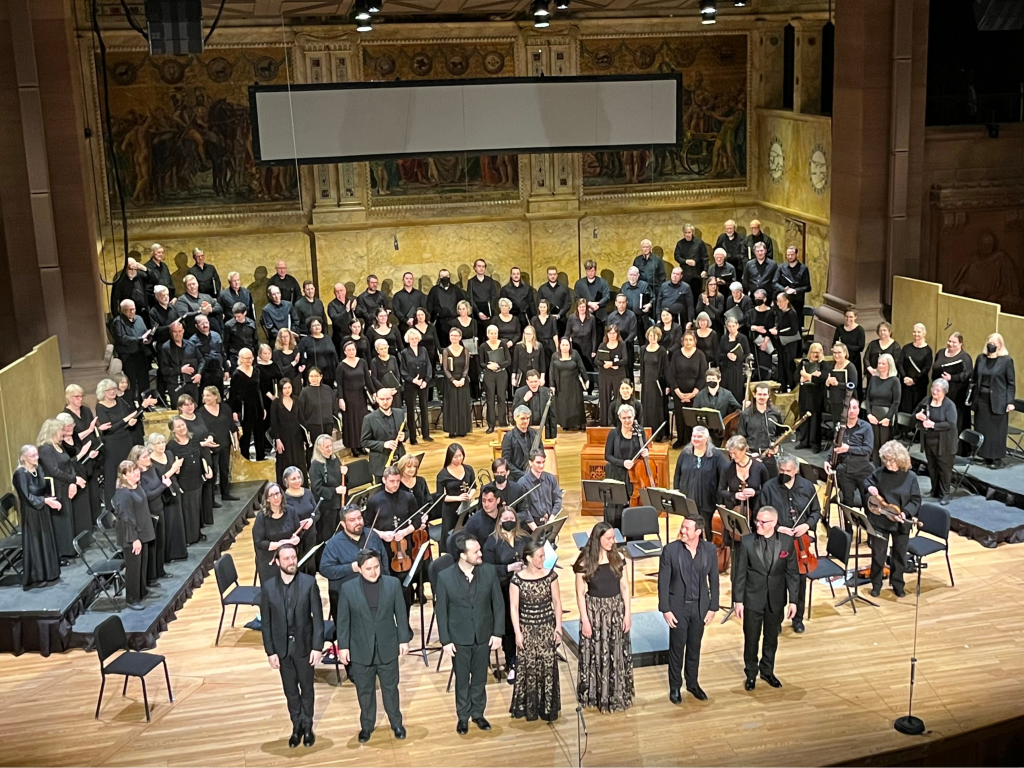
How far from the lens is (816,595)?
9883 millimetres

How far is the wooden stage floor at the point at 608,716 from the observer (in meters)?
7.71

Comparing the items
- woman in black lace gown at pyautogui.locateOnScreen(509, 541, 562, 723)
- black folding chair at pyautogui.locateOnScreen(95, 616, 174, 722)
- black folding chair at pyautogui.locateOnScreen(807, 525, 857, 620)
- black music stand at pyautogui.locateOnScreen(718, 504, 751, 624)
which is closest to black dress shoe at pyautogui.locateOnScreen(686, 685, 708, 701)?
black music stand at pyautogui.locateOnScreen(718, 504, 751, 624)

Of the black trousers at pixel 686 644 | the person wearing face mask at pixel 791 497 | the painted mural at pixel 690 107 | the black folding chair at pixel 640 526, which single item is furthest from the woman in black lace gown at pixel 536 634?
the painted mural at pixel 690 107

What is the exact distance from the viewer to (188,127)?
16.3 metres

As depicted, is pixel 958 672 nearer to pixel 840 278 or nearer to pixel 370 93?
pixel 840 278

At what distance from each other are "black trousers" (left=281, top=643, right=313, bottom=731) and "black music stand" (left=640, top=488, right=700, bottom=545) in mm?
2778

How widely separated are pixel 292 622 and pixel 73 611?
2.85 m

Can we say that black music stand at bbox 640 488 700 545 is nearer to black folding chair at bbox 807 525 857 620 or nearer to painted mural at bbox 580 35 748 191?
black folding chair at bbox 807 525 857 620

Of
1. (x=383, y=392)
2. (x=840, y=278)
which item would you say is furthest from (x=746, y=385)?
(x=383, y=392)

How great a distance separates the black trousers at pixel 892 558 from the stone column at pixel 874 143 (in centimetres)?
540

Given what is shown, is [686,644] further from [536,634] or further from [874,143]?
[874,143]

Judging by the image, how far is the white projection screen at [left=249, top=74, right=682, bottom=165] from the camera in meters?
14.9

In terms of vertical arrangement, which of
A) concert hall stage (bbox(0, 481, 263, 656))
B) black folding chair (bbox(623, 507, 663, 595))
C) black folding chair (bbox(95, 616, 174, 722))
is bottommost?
concert hall stage (bbox(0, 481, 263, 656))

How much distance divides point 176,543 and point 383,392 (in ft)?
7.25
